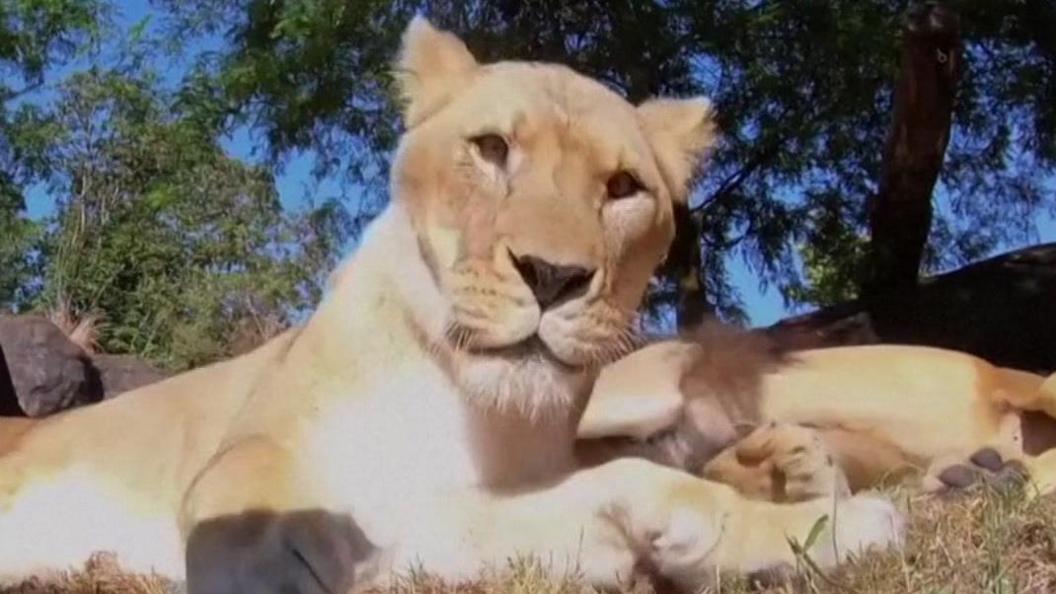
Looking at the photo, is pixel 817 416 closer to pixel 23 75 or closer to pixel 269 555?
pixel 269 555

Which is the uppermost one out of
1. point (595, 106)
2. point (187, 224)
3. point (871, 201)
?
point (595, 106)

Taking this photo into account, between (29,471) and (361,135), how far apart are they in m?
5.80

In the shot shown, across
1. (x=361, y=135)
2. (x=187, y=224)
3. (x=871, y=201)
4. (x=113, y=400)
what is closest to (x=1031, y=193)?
(x=871, y=201)

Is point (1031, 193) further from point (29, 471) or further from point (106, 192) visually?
point (106, 192)

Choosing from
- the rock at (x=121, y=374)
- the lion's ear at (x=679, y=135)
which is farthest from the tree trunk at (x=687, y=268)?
the lion's ear at (x=679, y=135)

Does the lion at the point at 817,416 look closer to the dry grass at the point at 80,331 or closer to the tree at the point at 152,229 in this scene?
the dry grass at the point at 80,331

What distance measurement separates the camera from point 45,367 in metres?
7.84

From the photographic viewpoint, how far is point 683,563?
9.33 feet

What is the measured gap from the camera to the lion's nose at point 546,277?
277cm

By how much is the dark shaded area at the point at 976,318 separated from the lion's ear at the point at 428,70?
2.99 meters

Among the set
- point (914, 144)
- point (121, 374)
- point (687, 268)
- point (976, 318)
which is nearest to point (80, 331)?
point (121, 374)

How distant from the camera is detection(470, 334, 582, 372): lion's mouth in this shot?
110 inches

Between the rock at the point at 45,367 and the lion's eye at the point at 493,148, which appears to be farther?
the rock at the point at 45,367

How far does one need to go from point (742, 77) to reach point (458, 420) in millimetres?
5648
